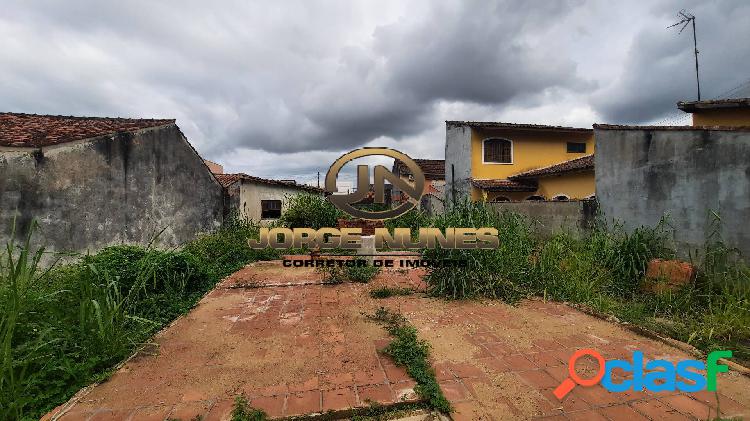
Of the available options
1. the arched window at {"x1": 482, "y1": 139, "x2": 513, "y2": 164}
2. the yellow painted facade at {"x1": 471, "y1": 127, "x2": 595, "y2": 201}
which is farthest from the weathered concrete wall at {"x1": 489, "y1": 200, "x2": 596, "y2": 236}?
the arched window at {"x1": 482, "y1": 139, "x2": 513, "y2": 164}

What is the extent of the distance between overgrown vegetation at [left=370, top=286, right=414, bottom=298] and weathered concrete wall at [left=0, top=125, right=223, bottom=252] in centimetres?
689

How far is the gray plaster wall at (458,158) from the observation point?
53.4 feet

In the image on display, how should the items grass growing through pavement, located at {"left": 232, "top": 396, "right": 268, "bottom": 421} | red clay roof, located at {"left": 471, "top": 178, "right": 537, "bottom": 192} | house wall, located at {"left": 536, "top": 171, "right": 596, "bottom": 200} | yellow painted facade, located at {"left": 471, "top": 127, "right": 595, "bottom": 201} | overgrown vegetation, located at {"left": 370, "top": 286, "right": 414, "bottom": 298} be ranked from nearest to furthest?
grass growing through pavement, located at {"left": 232, "top": 396, "right": 268, "bottom": 421}, overgrown vegetation, located at {"left": 370, "top": 286, "right": 414, "bottom": 298}, house wall, located at {"left": 536, "top": 171, "right": 596, "bottom": 200}, red clay roof, located at {"left": 471, "top": 178, "right": 537, "bottom": 192}, yellow painted facade, located at {"left": 471, "top": 127, "right": 595, "bottom": 201}

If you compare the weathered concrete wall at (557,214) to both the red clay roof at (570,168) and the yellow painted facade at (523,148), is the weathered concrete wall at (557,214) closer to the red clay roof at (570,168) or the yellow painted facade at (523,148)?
the red clay roof at (570,168)

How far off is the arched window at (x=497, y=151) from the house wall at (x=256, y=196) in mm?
9636

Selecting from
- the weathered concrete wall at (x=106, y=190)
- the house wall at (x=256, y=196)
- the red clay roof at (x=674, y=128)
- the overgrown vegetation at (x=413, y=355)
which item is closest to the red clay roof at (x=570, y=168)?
the red clay roof at (x=674, y=128)

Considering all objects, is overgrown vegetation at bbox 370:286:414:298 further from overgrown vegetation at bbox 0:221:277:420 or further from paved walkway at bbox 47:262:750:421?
overgrown vegetation at bbox 0:221:277:420

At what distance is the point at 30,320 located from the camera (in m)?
3.09

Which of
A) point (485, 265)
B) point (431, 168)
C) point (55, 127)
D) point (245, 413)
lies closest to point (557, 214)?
point (485, 265)

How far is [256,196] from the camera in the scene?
1423cm

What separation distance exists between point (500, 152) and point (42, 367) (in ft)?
54.4

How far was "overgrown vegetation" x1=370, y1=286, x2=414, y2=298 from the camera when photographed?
5.25 m

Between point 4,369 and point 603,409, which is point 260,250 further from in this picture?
point 603,409

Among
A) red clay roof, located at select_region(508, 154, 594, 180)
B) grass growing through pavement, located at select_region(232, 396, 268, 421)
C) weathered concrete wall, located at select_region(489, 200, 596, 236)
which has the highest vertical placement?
red clay roof, located at select_region(508, 154, 594, 180)
